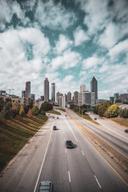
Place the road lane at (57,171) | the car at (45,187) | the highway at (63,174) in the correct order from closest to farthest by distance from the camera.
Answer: the car at (45,187)
the highway at (63,174)
the road lane at (57,171)

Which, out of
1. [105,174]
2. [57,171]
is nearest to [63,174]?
[57,171]

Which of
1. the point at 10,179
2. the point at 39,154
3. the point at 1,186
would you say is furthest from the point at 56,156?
the point at 1,186

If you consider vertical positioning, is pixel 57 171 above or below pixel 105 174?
below

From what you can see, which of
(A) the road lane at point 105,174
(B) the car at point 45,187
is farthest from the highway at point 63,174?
(B) the car at point 45,187

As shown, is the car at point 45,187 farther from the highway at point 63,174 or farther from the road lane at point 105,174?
the road lane at point 105,174

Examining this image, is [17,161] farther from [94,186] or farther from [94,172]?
[94,186]

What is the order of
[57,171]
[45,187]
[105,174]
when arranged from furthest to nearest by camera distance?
[57,171], [105,174], [45,187]

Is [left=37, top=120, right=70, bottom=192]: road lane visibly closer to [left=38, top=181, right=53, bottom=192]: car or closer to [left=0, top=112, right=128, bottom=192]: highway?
[left=0, top=112, right=128, bottom=192]: highway

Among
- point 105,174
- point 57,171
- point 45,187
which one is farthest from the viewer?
point 57,171

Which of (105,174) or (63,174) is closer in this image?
(105,174)

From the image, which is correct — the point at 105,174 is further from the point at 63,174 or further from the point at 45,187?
the point at 45,187

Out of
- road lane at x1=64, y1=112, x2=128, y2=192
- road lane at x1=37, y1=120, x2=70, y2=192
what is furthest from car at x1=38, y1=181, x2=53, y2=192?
road lane at x1=64, y1=112, x2=128, y2=192
